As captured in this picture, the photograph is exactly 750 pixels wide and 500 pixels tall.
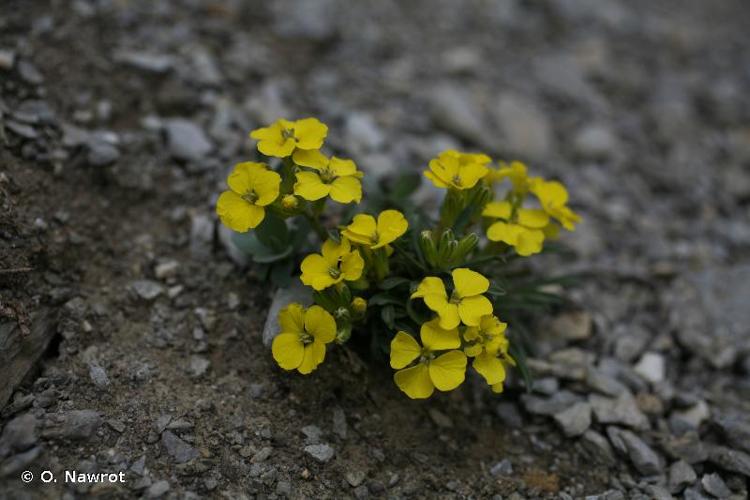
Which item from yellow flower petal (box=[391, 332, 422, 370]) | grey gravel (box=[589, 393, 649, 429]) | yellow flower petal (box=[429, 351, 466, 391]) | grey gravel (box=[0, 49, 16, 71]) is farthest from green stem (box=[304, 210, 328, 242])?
grey gravel (box=[0, 49, 16, 71])

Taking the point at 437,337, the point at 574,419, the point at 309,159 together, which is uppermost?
the point at 309,159

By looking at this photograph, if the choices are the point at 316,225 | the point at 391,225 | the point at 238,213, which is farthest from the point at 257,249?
the point at 391,225

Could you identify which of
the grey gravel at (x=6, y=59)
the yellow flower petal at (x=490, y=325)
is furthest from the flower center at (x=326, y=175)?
the grey gravel at (x=6, y=59)

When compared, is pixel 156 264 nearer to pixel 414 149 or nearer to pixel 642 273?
pixel 414 149

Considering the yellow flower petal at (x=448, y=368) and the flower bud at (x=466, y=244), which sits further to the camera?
the flower bud at (x=466, y=244)

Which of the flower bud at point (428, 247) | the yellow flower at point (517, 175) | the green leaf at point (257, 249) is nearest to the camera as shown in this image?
the flower bud at point (428, 247)

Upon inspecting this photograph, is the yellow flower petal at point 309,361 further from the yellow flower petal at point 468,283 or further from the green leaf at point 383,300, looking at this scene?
the yellow flower petal at point 468,283

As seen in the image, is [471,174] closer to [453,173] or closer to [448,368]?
[453,173]
